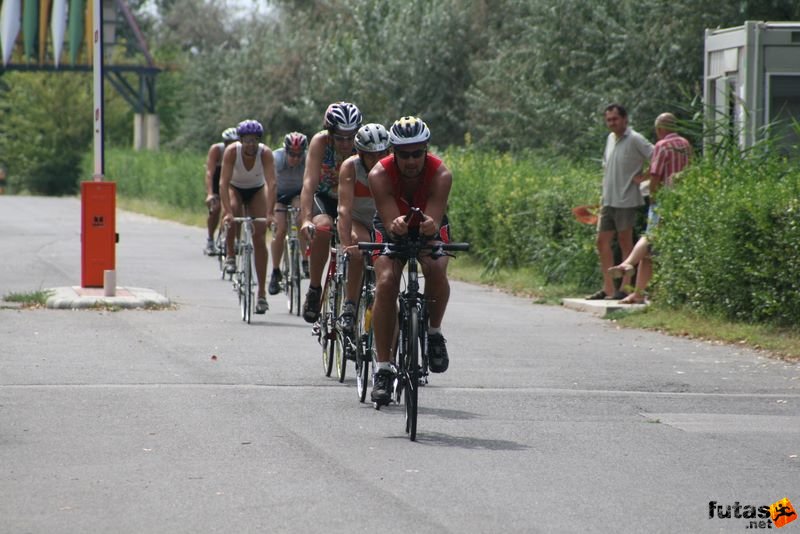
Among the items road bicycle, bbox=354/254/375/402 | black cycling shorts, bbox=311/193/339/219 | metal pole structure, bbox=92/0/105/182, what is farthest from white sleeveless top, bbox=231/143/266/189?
road bicycle, bbox=354/254/375/402

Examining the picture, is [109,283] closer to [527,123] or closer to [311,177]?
[311,177]

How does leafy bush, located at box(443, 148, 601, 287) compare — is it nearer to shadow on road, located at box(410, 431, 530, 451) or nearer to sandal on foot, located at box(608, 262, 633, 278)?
sandal on foot, located at box(608, 262, 633, 278)

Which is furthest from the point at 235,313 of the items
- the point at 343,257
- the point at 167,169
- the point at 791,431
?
the point at 167,169

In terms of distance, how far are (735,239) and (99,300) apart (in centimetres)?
631

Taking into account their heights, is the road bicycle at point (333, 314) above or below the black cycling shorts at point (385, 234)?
below

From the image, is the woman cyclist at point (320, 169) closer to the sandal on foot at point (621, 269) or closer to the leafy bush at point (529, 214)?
the sandal on foot at point (621, 269)

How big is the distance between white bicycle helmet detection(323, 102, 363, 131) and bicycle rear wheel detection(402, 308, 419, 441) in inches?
119

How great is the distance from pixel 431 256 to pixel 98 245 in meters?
8.41

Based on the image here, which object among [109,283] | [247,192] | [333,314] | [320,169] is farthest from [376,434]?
[109,283]

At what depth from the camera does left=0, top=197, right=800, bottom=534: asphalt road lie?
6340 millimetres

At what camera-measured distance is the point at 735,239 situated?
42.9ft

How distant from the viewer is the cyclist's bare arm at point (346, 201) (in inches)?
368

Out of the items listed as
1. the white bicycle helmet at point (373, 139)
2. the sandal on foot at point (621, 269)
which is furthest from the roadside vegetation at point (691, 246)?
the white bicycle helmet at point (373, 139)

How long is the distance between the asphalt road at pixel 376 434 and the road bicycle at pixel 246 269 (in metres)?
0.26
